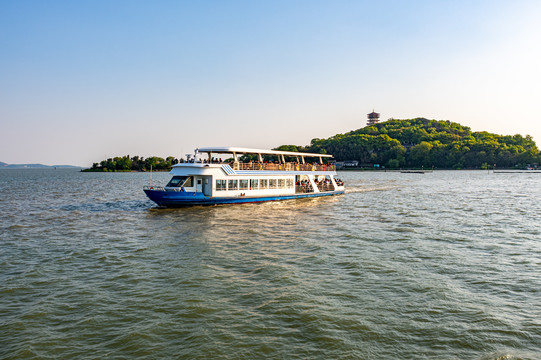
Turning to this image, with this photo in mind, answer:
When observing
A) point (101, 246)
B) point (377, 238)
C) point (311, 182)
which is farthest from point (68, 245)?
point (311, 182)

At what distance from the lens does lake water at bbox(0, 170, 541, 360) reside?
10.4m

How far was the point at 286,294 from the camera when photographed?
14.2 metres

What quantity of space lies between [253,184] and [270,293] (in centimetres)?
3118

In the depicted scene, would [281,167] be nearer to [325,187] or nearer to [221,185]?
[221,185]

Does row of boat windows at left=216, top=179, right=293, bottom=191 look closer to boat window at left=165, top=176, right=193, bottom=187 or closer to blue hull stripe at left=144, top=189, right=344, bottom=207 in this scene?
blue hull stripe at left=144, top=189, right=344, bottom=207

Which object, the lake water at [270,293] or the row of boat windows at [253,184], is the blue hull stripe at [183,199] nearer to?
the row of boat windows at [253,184]

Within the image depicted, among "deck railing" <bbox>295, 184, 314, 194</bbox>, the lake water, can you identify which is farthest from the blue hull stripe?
"deck railing" <bbox>295, 184, 314, 194</bbox>

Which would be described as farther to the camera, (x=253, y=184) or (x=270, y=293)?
(x=253, y=184)

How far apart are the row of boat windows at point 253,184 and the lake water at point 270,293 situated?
45.4 feet

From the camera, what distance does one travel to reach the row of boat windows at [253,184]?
4169 cm

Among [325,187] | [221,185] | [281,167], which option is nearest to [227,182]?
[221,185]

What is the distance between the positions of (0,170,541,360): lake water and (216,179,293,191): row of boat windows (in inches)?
545

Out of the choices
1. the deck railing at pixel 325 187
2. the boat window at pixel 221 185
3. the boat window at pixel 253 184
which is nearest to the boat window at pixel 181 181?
the boat window at pixel 221 185

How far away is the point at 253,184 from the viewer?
45.2 meters
